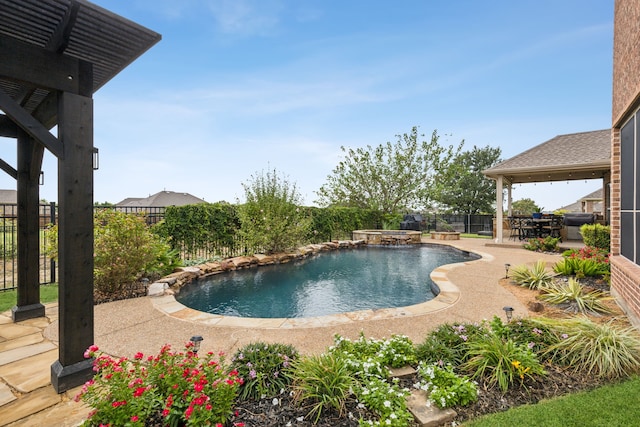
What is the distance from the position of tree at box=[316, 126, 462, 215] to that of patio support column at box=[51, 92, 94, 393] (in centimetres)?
1854

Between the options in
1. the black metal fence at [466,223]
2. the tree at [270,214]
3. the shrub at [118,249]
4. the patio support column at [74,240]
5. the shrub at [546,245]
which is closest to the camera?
the patio support column at [74,240]

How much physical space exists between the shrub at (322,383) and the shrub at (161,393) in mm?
576

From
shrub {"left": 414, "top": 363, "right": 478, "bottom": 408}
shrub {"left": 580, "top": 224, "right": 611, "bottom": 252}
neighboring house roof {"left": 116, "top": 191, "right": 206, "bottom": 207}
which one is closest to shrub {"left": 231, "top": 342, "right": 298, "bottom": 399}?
shrub {"left": 414, "top": 363, "right": 478, "bottom": 408}

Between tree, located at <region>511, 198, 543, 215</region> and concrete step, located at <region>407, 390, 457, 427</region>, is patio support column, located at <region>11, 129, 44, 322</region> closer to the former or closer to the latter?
concrete step, located at <region>407, 390, 457, 427</region>

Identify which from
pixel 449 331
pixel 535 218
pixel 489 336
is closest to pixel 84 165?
pixel 449 331

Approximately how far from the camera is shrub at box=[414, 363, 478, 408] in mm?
2217

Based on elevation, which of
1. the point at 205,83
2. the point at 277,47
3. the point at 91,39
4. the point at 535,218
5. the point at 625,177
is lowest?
the point at 535,218

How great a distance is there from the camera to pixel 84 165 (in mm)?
2506

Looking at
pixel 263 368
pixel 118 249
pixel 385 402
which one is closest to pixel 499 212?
pixel 385 402

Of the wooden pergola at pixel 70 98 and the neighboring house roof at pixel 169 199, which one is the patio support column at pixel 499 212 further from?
the neighboring house roof at pixel 169 199

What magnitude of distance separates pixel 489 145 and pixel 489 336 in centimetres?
4147

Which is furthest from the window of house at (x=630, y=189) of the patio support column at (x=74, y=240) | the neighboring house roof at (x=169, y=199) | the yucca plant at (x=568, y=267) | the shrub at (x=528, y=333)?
the neighboring house roof at (x=169, y=199)

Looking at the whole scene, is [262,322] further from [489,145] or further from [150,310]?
[489,145]

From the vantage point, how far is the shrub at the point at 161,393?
1682 millimetres
